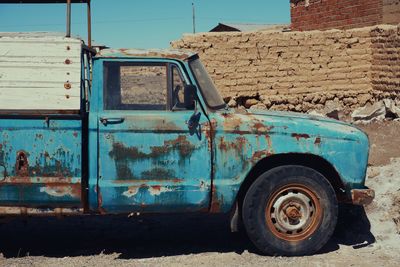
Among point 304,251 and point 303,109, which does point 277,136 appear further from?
point 303,109

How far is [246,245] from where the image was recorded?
558 cm

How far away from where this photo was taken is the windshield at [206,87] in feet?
16.5

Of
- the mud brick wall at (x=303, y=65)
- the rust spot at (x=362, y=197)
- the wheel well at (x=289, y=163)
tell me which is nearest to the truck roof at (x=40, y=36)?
the wheel well at (x=289, y=163)

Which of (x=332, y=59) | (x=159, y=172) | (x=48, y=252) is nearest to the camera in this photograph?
(x=159, y=172)

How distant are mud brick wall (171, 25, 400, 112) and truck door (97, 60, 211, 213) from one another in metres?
6.75

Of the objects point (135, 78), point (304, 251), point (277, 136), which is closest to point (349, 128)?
point (277, 136)

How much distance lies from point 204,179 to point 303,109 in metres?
7.91

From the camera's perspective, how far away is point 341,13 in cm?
1382

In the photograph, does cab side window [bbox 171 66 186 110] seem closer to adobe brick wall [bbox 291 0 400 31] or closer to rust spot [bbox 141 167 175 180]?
rust spot [bbox 141 167 175 180]

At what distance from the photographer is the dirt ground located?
5090 millimetres

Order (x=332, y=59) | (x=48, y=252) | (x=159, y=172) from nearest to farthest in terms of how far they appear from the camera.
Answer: (x=159, y=172) → (x=48, y=252) → (x=332, y=59)

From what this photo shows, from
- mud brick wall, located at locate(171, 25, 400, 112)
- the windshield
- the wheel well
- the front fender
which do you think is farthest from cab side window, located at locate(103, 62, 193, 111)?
mud brick wall, located at locate(171, 25, 400, 112)

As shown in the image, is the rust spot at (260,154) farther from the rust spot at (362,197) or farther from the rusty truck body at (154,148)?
the rust spot at (362,197)

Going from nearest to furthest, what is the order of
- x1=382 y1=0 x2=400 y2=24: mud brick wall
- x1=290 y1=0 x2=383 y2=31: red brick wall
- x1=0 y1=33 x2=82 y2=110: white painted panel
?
1. x1=0 y1=33 x2=82 y2=110: white painted panel
2. x1=382 y1=0 x2=400 y2=24: mud brick wall
3. x1=290 y1=0 x2=383 y2=31: red brick wall
